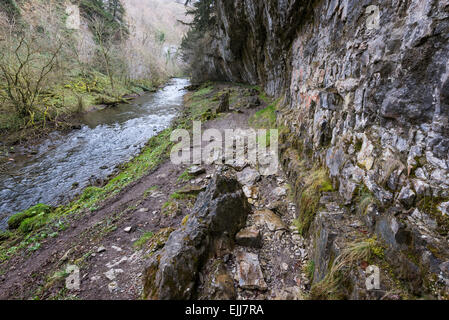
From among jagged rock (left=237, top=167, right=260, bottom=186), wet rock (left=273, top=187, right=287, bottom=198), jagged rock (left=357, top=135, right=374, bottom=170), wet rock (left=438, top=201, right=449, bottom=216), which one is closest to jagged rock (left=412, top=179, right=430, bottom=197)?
wet rock (left=438, top=201, right=449, bottom=216)

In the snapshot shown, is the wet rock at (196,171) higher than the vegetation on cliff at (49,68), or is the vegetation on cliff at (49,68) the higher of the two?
the vegetation on cliff at (49,68)

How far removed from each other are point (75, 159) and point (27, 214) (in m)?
3.88

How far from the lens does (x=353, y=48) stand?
3.09 meters

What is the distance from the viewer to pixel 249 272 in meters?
2.59

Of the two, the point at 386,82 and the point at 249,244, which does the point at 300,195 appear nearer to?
the point at 249,244

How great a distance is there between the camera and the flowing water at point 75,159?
6344 mm

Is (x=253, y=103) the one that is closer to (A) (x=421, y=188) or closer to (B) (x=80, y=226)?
(B) (x=80, y=226)

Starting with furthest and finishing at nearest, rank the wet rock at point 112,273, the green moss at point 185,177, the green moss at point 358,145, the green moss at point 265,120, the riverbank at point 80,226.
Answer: the green moss at point 265,120
the green moss at point 185,177
the riverbank at point 80,226
the wet rock at point 112,273
the green moss at point 358,145

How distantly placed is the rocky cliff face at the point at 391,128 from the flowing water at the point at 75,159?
24.6 ft

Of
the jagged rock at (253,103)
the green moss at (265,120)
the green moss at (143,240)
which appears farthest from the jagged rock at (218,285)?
the jagged rock at (253,103)

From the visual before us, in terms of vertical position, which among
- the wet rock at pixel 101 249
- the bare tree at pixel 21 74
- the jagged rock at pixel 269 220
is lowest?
the wet rock at pixel 101 249

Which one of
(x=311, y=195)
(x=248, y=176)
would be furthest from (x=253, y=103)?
(x=311, y=195)

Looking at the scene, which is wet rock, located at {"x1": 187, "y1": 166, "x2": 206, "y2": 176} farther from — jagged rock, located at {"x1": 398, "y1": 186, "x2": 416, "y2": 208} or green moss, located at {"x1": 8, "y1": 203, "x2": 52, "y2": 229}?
jagged rock, located at {"x1": 398, "y1": 186, "x2": 416, "y2": 208}

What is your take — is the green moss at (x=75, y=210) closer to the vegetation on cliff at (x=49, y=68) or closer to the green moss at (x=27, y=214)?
the green moss at (x=27, y=214)
